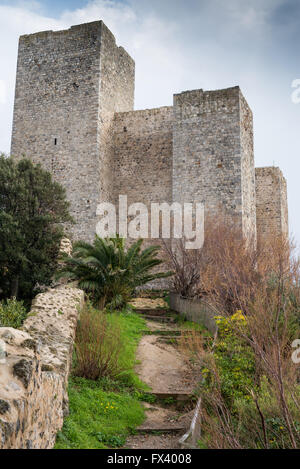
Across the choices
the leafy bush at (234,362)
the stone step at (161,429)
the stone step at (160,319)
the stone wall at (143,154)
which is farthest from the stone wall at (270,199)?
the stone step at (161,429)

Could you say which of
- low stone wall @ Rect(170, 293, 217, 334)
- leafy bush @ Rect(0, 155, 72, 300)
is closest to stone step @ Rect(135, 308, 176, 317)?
low stone wall @ Rect(170, 293, 217, 334)

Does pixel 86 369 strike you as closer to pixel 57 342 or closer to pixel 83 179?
pixel 57 342

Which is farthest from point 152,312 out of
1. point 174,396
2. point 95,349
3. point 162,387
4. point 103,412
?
point 103,412

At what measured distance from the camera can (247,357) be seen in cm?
738

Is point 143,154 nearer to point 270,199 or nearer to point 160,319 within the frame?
point 270,199

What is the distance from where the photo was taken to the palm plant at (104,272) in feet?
36.0

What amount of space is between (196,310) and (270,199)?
11102 mm

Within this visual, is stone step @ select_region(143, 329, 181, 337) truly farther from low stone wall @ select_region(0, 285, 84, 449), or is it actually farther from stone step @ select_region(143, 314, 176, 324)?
low stone wall @ select_region(0, 285, 84, 449)

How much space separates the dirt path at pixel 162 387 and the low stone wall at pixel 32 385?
1215 mm

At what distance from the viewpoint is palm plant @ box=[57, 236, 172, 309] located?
432 inches

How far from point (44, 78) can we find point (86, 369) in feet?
47.1

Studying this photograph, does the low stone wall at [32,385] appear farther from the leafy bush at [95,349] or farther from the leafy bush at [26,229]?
the leafy bush at [26,229]

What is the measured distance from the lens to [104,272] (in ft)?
37.4
